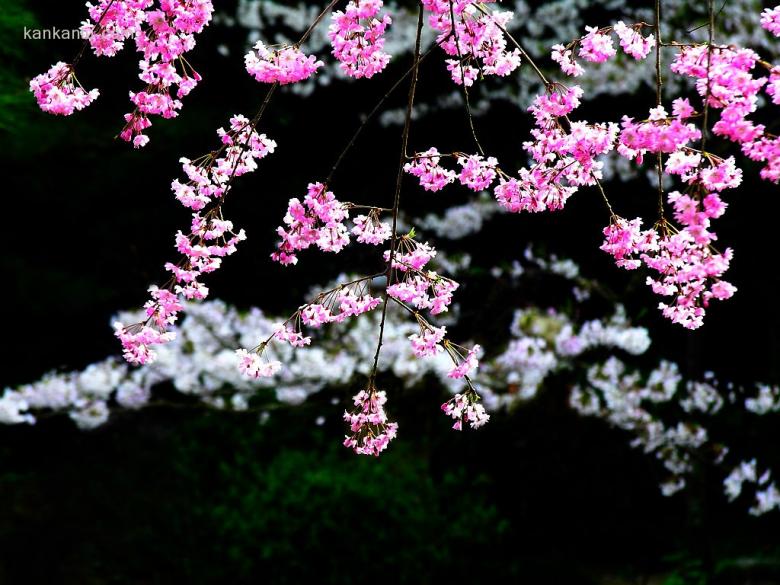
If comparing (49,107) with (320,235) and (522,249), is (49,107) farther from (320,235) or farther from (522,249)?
(522,249)

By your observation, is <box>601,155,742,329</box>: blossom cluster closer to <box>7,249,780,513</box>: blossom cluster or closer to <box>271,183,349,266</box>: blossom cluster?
<box>271,183,349,266</box>: blossom cluster

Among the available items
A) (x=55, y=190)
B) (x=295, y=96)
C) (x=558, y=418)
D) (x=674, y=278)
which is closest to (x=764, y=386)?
(x=558, y=418)

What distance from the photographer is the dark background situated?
433 cm

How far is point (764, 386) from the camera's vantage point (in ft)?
13.6

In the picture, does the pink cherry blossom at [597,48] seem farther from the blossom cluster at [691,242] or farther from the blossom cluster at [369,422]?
the blossom cluster at [369,422]

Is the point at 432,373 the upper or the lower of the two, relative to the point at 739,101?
upper

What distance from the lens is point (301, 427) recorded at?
5.21 meters

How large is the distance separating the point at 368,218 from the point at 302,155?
359cm

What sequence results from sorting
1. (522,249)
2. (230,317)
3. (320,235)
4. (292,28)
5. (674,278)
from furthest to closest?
1. (292,28)
2. (522,249)
3. (230,317)
4. (320,235)
5. (674,278)

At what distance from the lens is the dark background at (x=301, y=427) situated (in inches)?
170

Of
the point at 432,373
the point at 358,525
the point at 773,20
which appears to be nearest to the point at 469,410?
the point at 773,20

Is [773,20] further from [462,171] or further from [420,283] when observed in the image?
[420,283]

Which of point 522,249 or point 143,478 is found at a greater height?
point 522,249

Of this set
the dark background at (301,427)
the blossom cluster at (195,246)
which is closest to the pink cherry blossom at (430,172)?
the blossom cluster at (195,246)
